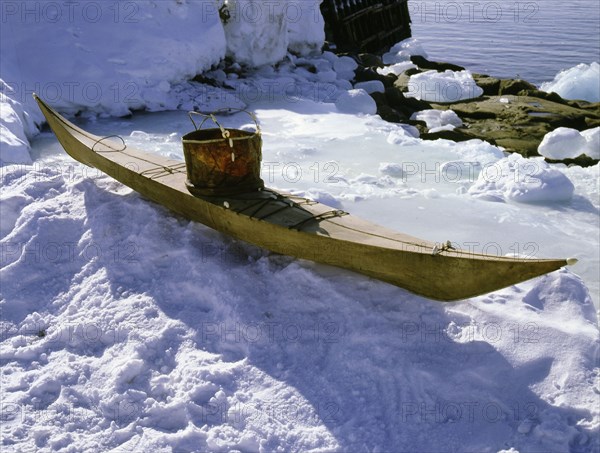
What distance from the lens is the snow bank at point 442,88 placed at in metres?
11.7

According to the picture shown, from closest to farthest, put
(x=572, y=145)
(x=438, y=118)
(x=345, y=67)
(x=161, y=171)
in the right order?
(x=161, y=171) → (x=572, y=145) → (x=438, y=118) → (x=345, y=67)

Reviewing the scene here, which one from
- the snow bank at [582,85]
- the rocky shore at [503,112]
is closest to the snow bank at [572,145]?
the rocky shore at [503,112]

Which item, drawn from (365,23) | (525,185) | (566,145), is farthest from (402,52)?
(525,185)

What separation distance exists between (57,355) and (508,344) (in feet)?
7.36

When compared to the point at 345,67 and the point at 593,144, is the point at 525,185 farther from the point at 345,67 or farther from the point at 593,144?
the point at 345,67

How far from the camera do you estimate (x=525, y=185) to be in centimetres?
616

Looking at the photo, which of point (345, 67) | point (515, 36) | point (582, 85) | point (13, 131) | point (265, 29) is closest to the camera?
point (13, 131)

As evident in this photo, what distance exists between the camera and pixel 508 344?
10.2 feet

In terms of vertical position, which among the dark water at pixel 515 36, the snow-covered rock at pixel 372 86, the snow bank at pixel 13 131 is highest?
the snow bank at pixel 13 131

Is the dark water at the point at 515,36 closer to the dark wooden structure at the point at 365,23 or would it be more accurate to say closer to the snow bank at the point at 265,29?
the dark wooden structure at the point at 365,23

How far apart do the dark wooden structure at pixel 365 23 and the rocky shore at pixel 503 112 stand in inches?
116

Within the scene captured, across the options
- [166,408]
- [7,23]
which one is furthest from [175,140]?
[166,408]

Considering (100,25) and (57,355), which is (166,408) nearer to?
(57,355)

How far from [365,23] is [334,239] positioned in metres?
14.0
